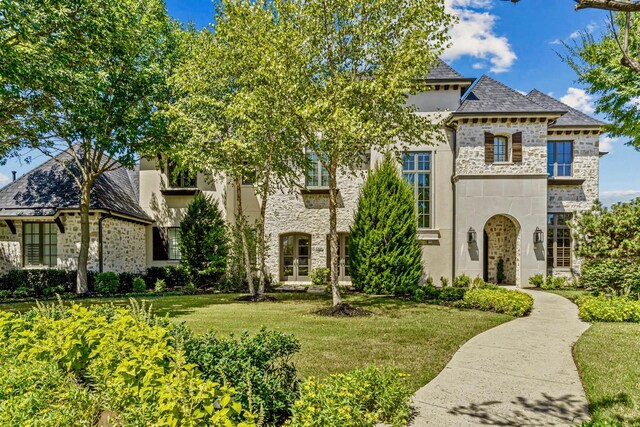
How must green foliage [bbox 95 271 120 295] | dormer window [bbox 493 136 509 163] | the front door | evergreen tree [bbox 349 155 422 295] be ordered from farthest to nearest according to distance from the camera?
the front door, dormer window [bbox 493 136 509 163], green foliage [bbox 95 271 120 295], evergreen tree [bbox 349 155 422 295]

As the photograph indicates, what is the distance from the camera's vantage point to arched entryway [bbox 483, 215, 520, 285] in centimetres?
1805

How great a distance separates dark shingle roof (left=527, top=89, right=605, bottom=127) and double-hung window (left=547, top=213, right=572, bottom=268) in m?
4.10

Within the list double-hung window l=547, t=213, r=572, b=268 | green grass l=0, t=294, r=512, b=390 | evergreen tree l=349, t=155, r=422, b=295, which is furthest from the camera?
double-hung window l=547, t=213, r=572, b=268

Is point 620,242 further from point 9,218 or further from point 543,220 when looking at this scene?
point 9,218

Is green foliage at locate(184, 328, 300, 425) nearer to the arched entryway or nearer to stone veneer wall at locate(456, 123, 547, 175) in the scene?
stone veneer wall at locate(456, 123, 547, 175)

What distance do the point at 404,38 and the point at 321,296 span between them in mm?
8892

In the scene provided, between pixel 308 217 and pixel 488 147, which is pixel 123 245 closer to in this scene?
pixel 308 217

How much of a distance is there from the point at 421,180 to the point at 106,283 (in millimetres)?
13756

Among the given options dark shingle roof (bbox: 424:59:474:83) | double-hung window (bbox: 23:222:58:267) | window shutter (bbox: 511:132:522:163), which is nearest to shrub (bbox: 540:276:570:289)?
window shutter (bbox: 511:132:522:163)

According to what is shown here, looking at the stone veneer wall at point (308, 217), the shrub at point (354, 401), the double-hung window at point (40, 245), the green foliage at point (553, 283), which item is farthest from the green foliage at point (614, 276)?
the double-hung window at point (40, 245)

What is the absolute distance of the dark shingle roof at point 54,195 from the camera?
51.8 ft

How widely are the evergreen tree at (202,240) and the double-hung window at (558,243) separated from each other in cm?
1432

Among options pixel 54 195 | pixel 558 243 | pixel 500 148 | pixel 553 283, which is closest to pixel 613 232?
pixel 553 283

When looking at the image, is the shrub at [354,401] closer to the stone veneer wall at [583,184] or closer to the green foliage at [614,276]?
the green foliage at [614,276]
